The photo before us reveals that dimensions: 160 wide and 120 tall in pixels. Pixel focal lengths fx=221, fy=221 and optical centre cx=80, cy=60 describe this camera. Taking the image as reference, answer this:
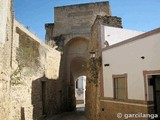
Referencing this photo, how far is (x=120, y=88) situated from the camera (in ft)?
32.6

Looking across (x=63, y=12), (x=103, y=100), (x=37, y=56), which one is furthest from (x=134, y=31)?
(x=63, y=12)

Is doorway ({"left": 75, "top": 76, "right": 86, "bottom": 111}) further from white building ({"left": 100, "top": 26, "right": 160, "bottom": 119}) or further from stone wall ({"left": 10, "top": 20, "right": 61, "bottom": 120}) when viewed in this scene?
white building ({"left": 100, "top": 26, "right": 160, "bottom": 119})

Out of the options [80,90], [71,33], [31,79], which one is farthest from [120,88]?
[80,90]

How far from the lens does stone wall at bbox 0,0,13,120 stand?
8070 millimetres

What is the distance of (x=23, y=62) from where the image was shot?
447 inches

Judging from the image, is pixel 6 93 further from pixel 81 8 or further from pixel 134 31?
pixel 81 8

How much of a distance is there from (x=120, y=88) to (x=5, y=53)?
5.13m

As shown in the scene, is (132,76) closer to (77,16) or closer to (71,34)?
(71,34)

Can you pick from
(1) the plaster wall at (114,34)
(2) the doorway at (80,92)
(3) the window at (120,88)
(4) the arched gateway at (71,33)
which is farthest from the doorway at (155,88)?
(2) the doorway at (80,92)

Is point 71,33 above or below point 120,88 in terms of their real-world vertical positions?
above

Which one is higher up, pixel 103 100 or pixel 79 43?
pixel 79 43

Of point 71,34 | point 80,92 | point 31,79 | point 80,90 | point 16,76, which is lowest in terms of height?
point 80,92

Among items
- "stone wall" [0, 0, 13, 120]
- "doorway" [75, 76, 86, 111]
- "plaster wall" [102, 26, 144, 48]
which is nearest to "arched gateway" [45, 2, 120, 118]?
"plaster wall" [102, 26, 144, 48]

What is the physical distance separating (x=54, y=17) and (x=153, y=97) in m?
16.7
